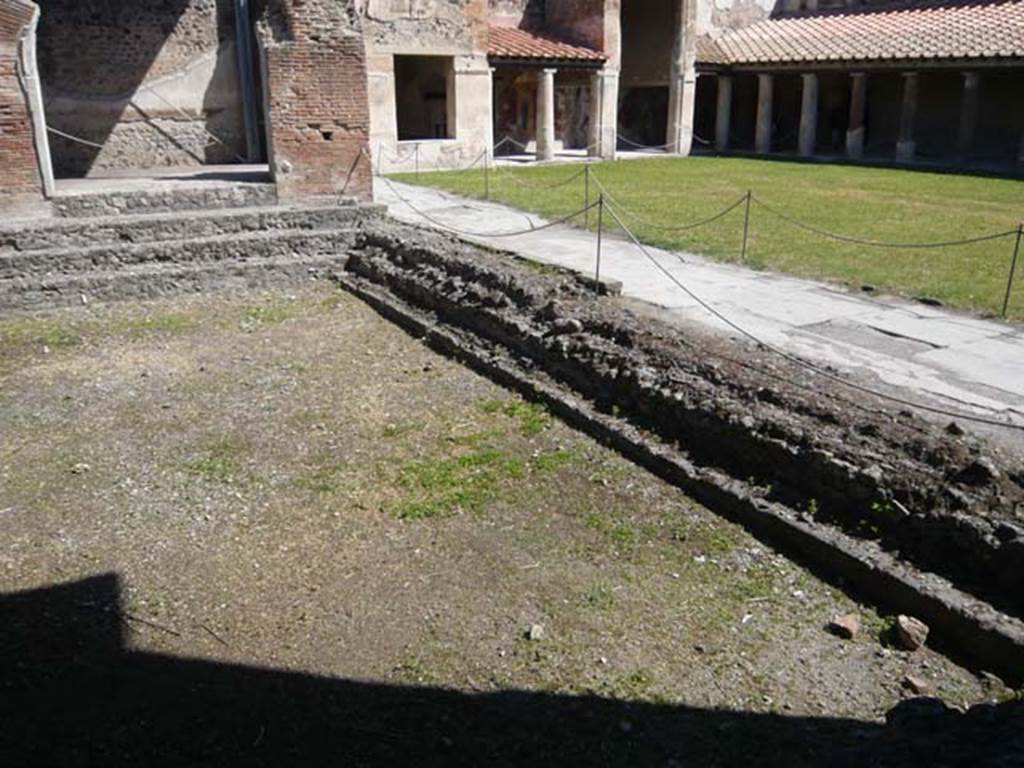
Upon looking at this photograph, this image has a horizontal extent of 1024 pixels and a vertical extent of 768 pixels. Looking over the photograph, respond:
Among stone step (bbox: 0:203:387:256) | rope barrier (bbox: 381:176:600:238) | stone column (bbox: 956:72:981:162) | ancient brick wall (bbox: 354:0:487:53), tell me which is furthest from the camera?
stone column (bbox: 956:72:981:162)

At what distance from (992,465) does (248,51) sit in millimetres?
15469

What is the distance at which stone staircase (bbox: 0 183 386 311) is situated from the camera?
396 inches

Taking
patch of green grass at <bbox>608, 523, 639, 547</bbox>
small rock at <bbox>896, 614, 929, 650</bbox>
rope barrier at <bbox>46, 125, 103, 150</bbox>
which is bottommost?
patch of green grass at <bbox>608, 523, 639, 547</bbox>

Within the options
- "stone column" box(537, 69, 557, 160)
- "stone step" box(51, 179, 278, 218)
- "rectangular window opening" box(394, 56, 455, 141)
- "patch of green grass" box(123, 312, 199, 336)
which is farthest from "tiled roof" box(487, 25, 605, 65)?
"patch of green grass" box(123, 312, 199, 336)

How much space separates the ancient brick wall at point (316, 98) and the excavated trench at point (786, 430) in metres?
4.83

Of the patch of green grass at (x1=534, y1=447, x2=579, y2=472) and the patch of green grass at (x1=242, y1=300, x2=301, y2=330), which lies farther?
the patch of green grass at (x1=242, y1=300, x2=301, y2=330)

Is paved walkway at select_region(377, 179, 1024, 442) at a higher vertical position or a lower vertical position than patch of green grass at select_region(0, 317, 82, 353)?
higher

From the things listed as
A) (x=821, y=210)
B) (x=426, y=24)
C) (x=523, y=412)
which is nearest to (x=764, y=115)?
(x=426, y=24)

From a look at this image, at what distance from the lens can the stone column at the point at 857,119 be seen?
2375cm

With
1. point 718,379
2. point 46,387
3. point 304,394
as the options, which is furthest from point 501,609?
point 46,387

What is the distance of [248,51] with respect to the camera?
53.9 ft

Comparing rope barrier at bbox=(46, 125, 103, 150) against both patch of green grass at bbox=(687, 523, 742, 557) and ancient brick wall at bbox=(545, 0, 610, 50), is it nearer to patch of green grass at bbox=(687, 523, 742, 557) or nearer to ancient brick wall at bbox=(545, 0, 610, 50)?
ancient brick wall at bbox=(545, 0, 610, 50)

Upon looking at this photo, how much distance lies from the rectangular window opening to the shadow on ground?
20.8 m

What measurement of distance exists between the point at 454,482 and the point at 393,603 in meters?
1.34
